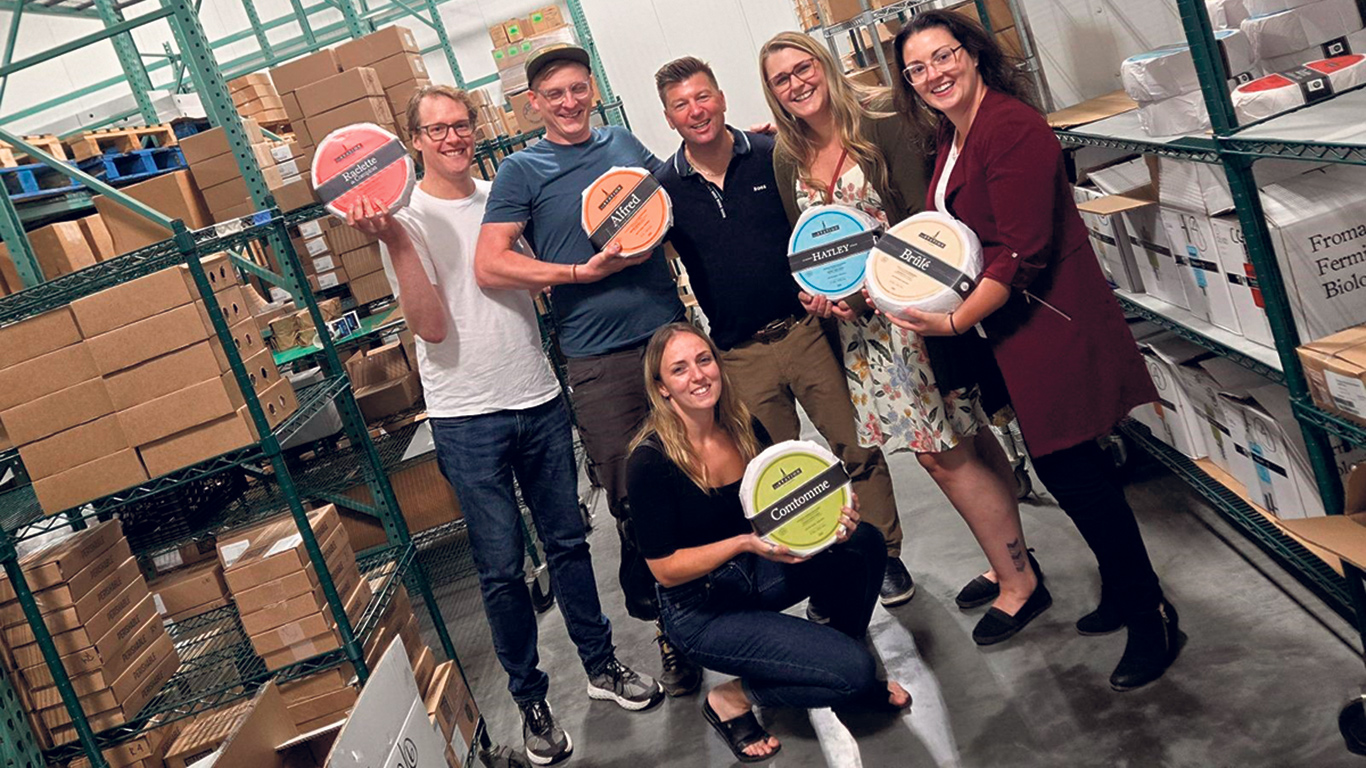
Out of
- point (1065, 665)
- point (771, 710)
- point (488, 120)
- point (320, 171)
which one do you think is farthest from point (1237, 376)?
point (488, 120)

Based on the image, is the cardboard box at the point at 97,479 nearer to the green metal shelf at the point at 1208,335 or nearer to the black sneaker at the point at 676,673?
the black sneaker at the point at 676,673

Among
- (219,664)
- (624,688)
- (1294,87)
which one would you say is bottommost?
(624,688)

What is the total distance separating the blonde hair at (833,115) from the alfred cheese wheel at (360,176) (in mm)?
903

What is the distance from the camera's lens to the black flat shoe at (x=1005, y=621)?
2.91m


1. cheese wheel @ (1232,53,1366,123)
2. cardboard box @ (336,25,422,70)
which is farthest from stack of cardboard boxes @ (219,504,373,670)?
cardboard box @ (336,25,422,70)

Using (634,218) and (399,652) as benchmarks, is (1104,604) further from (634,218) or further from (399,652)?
(399,652)

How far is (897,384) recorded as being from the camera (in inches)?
110

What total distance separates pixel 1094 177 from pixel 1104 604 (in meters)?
1.31

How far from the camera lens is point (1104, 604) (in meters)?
2.79

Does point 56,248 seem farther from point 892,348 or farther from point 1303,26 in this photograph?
point 1303,26

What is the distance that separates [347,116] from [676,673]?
3.29 metres

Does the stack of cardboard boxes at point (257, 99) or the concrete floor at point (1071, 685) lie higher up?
the stack of cardboard boxes at point (257, 99)

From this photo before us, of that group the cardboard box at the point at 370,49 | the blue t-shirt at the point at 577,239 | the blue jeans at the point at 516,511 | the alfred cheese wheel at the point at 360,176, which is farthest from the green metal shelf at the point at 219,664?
the cardboard box at the point at 370,49

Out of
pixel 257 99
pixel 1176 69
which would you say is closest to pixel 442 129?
pixel 1176 69
